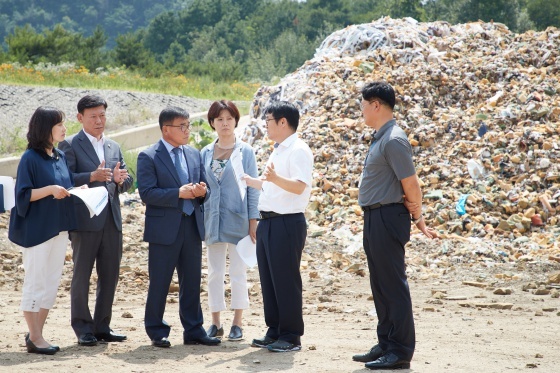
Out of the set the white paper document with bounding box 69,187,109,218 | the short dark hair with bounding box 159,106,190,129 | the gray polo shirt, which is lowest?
the white paper document with bounding box 69,187,109,218

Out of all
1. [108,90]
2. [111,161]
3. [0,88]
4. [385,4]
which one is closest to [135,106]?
[108,90]

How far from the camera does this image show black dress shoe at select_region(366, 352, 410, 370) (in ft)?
17.3

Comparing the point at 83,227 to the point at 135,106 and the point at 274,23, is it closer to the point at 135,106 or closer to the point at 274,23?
the point at 135,106

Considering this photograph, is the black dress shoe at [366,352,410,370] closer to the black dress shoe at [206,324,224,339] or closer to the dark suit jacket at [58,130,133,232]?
the black dress shoe at [206,324,224,339]

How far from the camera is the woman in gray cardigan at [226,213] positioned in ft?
20.7

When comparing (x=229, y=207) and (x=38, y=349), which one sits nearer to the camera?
(x=38, y=349)

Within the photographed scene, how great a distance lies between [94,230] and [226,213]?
966 mm

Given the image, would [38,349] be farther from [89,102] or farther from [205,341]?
[89,102]

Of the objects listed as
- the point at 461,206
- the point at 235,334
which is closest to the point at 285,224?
the point at 235,334

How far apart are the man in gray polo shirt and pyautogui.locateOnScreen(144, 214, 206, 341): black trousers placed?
1.34 meters

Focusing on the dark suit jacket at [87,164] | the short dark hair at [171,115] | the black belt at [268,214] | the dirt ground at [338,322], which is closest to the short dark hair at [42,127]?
the dark suit jacket at [87,164]

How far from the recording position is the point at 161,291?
19.7 feet

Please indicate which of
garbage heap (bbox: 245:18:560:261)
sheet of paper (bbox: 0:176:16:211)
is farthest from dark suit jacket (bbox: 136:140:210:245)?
garbage heap (bbox: 245:18:560:261)

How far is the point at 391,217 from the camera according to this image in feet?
17.4
